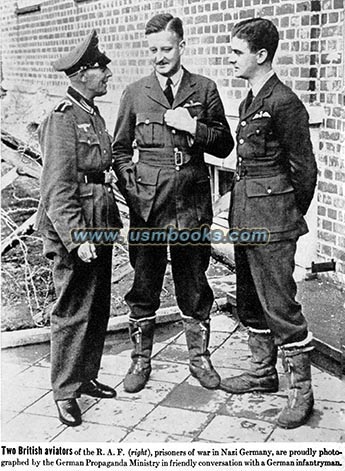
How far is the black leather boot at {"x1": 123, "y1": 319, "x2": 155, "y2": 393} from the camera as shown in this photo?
11.4 ft

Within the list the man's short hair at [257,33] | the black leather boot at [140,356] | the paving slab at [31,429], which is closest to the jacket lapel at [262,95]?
the man's short hair at [257,33]

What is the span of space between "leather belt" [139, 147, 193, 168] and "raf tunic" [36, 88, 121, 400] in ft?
0.78

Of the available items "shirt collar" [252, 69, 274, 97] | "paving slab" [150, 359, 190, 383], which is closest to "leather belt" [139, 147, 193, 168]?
"shirt collar" [252, 69, 274, 97]

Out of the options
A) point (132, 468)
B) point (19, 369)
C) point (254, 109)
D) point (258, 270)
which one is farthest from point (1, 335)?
point (254, 109)

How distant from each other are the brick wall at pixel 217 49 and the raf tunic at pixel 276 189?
1.07 m

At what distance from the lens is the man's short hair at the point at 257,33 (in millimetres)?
2951

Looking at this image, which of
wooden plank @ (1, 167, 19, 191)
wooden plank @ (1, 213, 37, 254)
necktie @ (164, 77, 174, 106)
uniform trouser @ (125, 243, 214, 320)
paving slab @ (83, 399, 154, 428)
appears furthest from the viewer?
wooden plank @ (1, 213, 37, 254)

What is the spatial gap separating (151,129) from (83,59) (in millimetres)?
482

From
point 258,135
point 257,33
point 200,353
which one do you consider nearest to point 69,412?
point 200,353

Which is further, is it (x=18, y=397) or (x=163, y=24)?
(x=18, y=397)

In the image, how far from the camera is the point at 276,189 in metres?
3.07

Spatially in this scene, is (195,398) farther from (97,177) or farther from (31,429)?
(97,177)

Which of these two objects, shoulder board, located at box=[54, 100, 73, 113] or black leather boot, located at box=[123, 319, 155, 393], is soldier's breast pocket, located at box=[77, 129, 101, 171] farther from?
black leather boot, located at box=[123, 319, 155, 393]

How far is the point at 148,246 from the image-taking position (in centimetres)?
337
